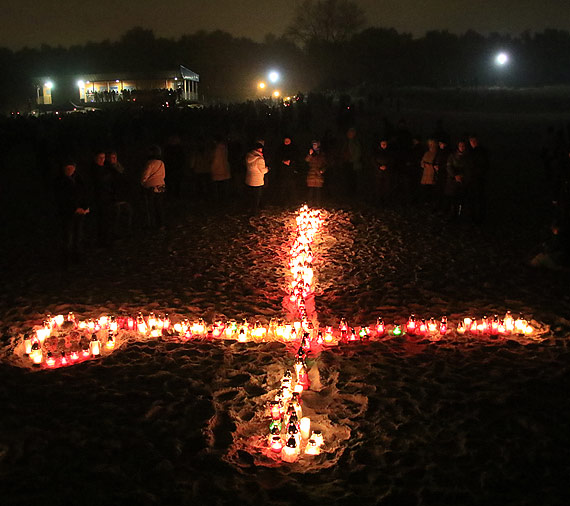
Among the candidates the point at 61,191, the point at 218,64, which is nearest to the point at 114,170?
the point at 61,191

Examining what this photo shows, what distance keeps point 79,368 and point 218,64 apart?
2554 inches

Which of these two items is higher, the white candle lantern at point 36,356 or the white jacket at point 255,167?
the white jacket at point 255,167

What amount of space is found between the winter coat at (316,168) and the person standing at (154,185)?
3521 millimetres

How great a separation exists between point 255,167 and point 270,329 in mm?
6833

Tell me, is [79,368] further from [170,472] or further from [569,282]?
[569,282]

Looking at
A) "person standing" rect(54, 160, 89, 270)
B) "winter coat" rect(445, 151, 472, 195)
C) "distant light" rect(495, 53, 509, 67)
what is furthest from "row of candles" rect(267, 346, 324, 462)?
"distant light" rect(495, 53, 509, 67)

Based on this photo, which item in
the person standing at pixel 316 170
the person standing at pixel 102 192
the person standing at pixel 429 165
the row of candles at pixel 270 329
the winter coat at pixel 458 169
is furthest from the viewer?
the person standing at pixel 316 170

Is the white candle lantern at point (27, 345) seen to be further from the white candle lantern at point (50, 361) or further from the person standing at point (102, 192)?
the person standing at point (102, 192)

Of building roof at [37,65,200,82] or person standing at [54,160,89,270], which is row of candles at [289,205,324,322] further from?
building roof at [37,65,200,82]

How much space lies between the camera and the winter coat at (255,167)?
527 inches

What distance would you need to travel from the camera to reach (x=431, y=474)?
4.50 m

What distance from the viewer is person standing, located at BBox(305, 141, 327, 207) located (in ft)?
45.8

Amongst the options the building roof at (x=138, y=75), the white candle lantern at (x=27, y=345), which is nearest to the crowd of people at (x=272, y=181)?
the white candle lantern at (x=27, y=345)

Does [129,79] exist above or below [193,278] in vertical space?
above
